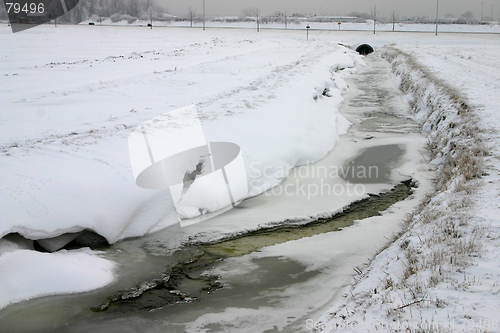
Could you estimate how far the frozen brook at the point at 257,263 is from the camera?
4887 mm

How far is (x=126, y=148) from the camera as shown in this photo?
8.77m

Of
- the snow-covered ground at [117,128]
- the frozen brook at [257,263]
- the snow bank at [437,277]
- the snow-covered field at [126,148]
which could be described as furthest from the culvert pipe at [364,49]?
the snow bank at [437,277]

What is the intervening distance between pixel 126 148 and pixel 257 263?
4017mm

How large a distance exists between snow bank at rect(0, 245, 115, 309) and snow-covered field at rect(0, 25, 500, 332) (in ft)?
0.05

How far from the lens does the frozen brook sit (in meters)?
4.89

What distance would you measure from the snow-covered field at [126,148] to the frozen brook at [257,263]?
0.26 metres

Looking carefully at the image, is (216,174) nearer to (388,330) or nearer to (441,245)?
(441,245)

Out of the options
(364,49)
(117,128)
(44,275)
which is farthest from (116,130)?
(364,49)

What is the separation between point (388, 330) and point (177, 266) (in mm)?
3387

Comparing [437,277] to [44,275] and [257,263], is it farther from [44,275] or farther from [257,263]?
[44,275]

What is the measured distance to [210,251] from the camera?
6621 millimetres

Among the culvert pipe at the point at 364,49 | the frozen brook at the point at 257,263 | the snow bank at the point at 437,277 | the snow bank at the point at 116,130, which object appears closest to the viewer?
the snow bank at the point at 437,277

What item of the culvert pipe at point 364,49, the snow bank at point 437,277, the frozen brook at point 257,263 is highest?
the culvert pipe at point 364,49

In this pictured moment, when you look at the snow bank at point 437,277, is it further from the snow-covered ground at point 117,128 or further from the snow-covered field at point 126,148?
the snow-covered ground at point 117,128
